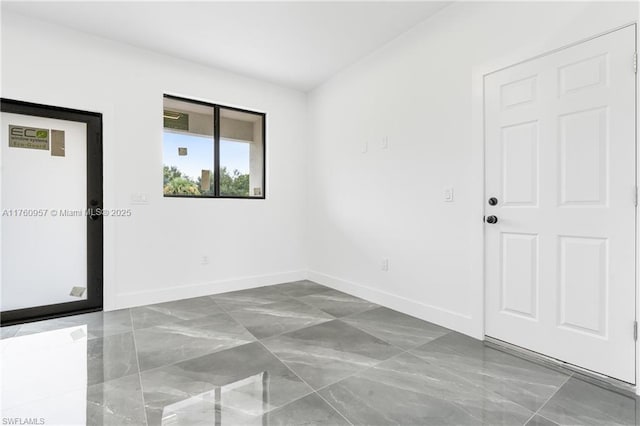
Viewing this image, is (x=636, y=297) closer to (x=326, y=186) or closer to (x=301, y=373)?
(x=301, y=373)

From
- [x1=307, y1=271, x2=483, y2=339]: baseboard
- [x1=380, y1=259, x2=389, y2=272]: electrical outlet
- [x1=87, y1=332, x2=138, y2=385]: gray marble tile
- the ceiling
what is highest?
the ceiling

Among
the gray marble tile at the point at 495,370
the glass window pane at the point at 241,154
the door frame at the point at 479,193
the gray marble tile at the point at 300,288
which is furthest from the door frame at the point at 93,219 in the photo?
the door frame at the point at 479,193

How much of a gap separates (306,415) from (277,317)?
145 cm

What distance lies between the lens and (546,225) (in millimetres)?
2135

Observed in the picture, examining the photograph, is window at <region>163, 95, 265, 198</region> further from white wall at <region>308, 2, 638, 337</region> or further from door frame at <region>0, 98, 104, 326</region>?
white wall at <region>308, 2, 638, 337</region>

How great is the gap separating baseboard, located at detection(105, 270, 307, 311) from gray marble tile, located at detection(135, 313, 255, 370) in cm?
77

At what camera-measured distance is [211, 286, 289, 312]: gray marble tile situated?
131 inches

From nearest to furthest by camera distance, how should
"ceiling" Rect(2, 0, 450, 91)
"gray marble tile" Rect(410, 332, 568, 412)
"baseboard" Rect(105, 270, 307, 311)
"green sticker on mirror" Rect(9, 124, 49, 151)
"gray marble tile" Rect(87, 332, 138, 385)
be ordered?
"gray marble tile" Rect(410, 332, 568, 412) < "gray marble tile" Rect(87, 332, 138, 385) < "ceiling" Rect(2, 0, 450, 91) < "green sticker on mirror" Rect(9, 124, 49, 151) < "baseboard" Rect(105, 270, 307, 311)

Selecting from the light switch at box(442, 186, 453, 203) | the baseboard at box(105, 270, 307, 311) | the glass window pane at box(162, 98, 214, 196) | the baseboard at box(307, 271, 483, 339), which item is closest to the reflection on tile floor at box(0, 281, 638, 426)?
the baseboard at box(307, 271, 483, 339)

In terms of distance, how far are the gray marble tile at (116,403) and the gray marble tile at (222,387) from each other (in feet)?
0.15

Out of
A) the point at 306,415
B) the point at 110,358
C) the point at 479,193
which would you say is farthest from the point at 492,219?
the point at 110,358

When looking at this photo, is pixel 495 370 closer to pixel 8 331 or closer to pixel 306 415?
pixel 306 415

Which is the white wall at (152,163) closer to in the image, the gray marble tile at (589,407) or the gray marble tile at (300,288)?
the gray marble tile at (300,288)

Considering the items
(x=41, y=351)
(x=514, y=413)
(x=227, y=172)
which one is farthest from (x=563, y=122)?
(x=41, y=351)
